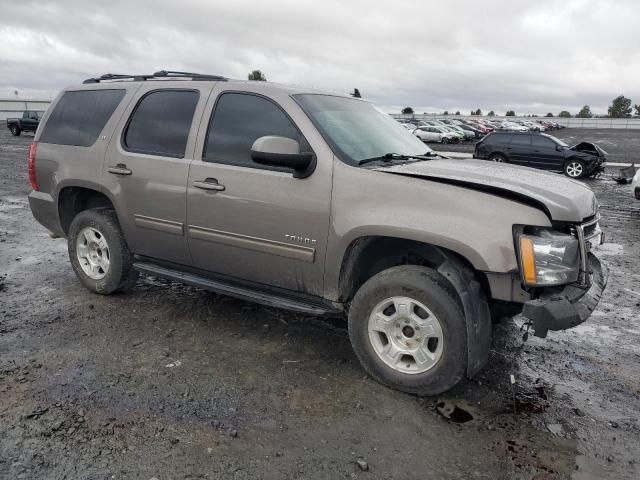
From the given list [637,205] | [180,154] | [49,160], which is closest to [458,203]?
[180,154]

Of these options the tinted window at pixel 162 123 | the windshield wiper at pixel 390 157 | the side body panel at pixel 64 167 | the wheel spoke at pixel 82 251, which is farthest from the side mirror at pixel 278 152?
the wheel spoke at pixel 82 251

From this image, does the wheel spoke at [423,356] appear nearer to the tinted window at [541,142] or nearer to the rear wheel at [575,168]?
the rear wheel at [575,168]

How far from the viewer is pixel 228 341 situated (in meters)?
3.95

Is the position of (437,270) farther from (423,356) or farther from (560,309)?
(560,309)

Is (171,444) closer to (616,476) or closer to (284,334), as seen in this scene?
(284,334)

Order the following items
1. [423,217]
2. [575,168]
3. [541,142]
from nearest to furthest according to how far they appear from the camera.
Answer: [423,217]
[575,168]
[541,142]

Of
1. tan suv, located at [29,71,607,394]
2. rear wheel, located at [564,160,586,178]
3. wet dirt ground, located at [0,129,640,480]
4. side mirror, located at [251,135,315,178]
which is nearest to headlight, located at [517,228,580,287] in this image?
tan suv, located at [29,71,607,394]

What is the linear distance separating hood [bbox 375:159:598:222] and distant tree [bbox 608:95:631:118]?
11968cm

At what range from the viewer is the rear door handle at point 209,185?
3.76 m

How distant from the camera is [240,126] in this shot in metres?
3.83

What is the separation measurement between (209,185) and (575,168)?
666 inches

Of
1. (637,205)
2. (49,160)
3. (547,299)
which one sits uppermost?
(49,160)

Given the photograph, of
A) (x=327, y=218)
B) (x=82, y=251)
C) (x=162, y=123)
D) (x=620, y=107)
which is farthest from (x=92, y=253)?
(x=620, y=107)

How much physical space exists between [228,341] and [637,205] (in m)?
11.2
